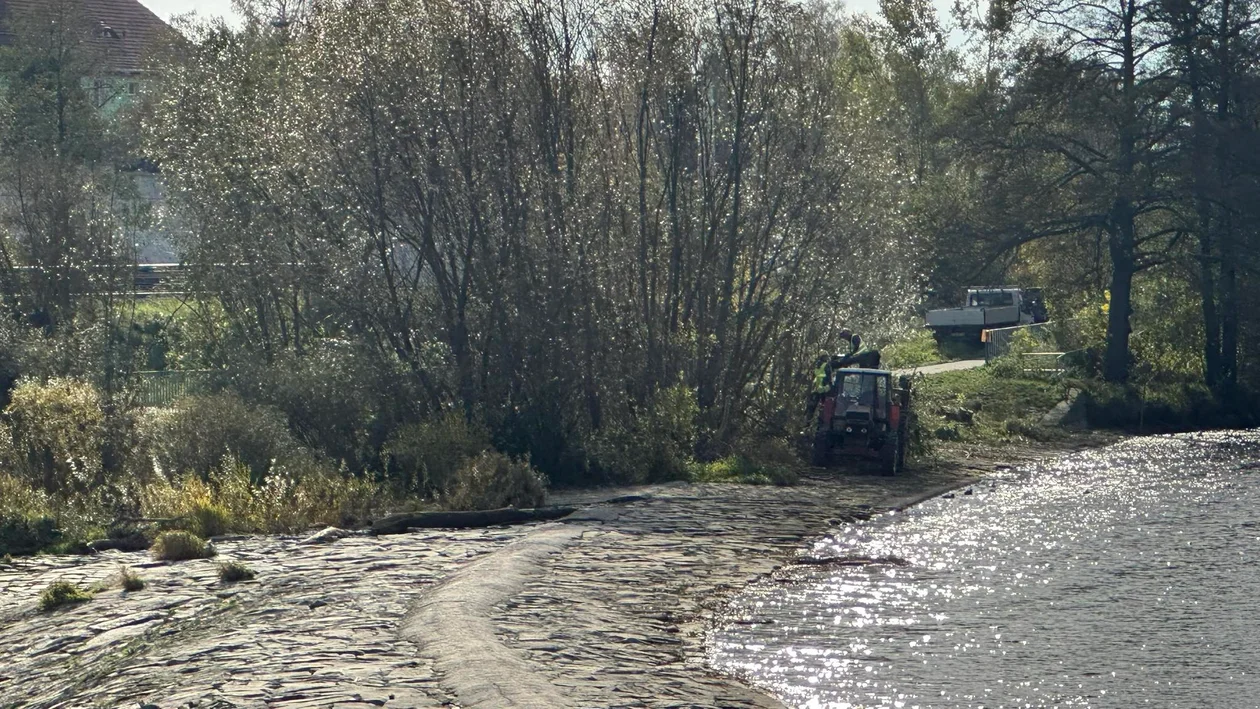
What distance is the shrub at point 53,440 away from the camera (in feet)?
82.9

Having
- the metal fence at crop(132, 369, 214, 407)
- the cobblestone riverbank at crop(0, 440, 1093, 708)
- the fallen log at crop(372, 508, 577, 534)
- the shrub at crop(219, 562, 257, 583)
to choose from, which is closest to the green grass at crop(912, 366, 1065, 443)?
the fallen log at crop(372, 508, 577, 534)

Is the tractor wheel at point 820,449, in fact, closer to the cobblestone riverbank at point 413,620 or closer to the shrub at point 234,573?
the cobblestone riverbank at point 413,620

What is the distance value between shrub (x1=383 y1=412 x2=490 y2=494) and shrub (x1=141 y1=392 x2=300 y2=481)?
174 centimetres

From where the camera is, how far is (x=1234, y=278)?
4200cm

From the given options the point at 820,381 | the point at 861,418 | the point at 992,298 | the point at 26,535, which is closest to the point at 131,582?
the point at 26,535

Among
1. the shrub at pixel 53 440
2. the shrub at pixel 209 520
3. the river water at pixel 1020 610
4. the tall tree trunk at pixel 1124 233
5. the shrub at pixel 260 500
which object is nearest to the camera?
the river water at pixel 1020 610

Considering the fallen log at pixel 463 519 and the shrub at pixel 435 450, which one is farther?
the shrub at pixel 435 450

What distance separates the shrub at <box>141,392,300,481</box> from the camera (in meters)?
24.5

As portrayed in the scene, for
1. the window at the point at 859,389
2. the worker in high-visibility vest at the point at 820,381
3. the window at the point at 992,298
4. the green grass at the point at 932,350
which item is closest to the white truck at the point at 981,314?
the window at the point at 992,298

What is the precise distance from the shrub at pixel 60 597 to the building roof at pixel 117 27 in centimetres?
4689

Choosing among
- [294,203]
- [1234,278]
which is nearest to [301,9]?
[294,203]

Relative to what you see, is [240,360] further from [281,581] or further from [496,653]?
[496,653]

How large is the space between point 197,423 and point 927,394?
17854mm

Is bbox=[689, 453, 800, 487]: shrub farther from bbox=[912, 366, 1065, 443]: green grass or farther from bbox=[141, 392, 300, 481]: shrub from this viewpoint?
bbox=[141, 392, 300, 481]: shrub
